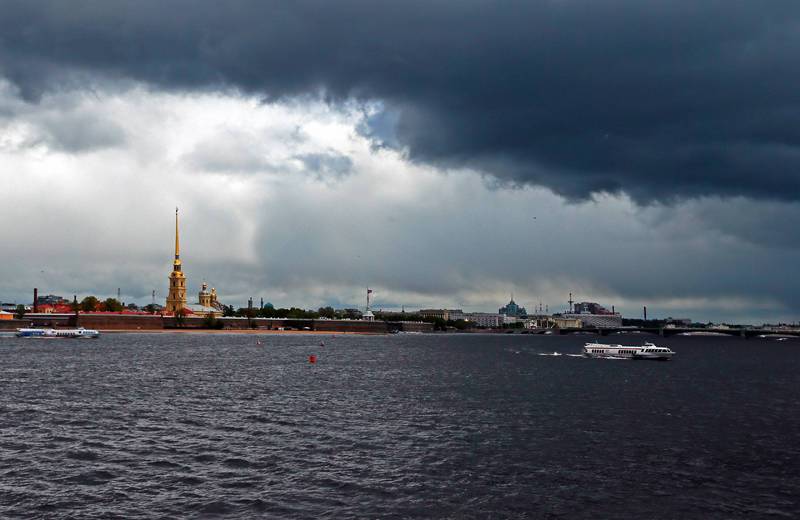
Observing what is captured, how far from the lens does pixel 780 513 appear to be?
25.6 meters

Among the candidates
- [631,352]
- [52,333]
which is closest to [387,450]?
[631,352]

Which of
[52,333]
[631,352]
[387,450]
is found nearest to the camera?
[387,450]

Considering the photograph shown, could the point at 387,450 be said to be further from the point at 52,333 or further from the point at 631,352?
the point at 52,333

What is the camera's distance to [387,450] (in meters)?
35.5

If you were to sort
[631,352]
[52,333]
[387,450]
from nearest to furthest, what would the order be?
[387,450]
[631,352]
[52,333]

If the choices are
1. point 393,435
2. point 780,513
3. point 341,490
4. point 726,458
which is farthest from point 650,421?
point 341,490

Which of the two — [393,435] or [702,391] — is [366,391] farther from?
[702,391]

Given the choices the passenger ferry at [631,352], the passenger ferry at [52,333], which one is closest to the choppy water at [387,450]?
the passenger ferry at [631,352]

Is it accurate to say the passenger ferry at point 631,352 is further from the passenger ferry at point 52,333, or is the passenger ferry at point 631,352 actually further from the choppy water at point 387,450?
the passenger ferry at point 52,333

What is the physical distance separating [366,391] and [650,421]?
24668 mm

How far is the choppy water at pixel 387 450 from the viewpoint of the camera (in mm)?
26078

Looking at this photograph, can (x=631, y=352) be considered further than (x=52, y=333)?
No

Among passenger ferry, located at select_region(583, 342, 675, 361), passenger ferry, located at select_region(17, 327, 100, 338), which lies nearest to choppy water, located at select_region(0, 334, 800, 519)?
passenger ferry, located at select_region(583, 342, 675, 361)

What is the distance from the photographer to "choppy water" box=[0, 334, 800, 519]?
26078mm
